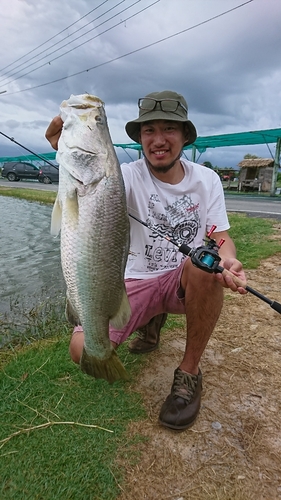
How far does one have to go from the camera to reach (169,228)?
118 inches

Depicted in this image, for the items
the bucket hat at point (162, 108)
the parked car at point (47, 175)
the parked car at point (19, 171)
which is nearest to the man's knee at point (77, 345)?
the bucket hat at point (162, 108)

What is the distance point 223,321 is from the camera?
13.4ft

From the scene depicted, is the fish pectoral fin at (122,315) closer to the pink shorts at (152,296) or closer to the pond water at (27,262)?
the pink shorts at (152,296)

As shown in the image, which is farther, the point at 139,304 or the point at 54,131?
the point at 139,304

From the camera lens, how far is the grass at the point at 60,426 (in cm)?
201

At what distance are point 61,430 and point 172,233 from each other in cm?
164

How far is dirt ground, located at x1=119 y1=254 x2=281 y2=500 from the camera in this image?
2.06 metres

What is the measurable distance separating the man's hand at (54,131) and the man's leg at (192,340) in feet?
4.15

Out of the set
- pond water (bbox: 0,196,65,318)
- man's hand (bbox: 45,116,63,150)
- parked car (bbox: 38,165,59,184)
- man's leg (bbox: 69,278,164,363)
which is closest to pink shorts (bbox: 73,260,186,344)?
man's leg (bbox: 69,278,164,363)

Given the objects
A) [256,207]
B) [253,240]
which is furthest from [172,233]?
[256,207]

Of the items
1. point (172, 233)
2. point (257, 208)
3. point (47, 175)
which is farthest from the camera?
point (47, 175)

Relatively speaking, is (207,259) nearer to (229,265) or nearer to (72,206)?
(229,265)

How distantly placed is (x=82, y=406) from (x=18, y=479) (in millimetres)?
653

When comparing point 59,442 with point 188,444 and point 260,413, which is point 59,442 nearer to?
point 188,444
